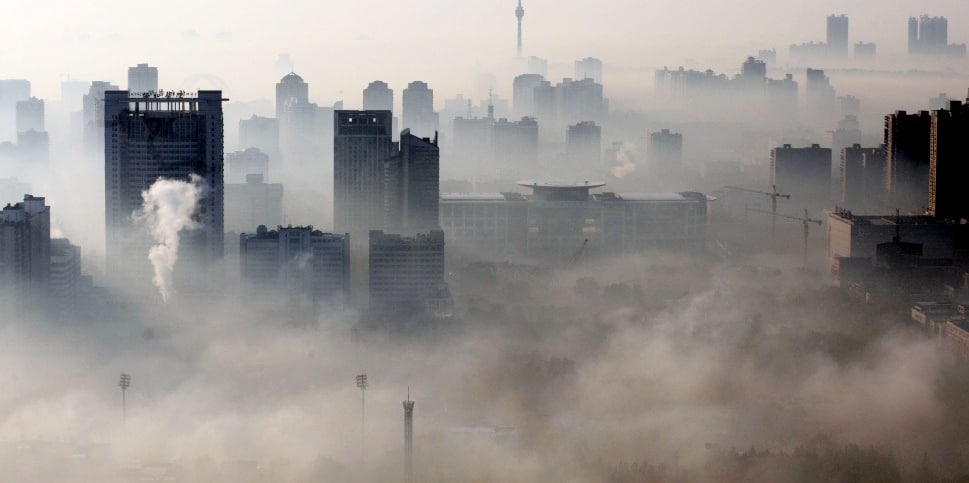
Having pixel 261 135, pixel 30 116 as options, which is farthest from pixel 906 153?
pixel 30 116

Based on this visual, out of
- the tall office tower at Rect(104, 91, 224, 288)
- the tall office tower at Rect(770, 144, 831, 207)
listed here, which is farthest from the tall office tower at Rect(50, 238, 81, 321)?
the tall office tower at Rect(770, 144, 831, 207)

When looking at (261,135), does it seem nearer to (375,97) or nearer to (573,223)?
(375,97)

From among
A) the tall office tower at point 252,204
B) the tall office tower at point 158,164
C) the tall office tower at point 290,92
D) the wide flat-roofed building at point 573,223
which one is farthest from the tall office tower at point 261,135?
the tall office tower at point 158,164

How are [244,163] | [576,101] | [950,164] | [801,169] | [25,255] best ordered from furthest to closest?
[576,101], [801,169], [244,163], [950,164], [25,255]

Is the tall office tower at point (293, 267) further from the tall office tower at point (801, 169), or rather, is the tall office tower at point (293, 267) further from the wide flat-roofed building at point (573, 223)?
the tall office tower at point (801, 169)

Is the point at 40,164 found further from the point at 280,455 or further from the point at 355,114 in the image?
the point at 280,455

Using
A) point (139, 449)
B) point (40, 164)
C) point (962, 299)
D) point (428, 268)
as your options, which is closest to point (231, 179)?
point (40, 164)
